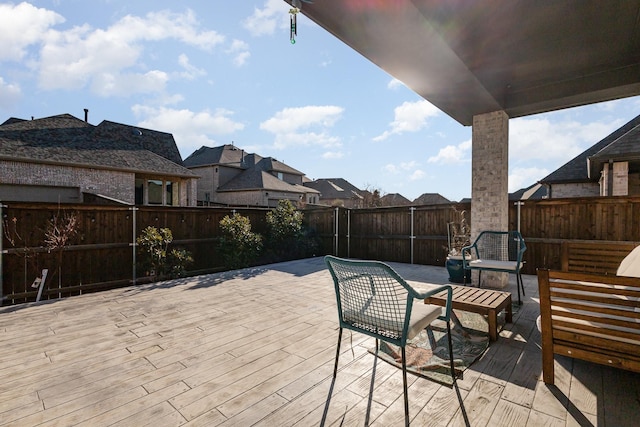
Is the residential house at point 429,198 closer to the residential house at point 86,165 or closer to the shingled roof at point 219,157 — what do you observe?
the shingled roof at point 219,157

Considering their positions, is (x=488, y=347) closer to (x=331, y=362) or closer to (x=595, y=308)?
(x=595, y=308)

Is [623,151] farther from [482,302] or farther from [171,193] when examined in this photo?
[171,193]

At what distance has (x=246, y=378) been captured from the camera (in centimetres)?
225

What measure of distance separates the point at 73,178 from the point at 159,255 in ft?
27.9

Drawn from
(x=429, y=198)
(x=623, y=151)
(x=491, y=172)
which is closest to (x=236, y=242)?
(x=491, y=172)

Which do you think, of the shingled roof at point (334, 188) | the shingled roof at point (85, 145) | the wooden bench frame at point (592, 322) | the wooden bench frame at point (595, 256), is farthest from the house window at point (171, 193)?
the shingled roof at point (334, 188)

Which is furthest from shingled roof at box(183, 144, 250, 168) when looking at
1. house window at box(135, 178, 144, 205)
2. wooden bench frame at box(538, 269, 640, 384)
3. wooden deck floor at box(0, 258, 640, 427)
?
wooden bench frame at box(538, 269, 640, 384)

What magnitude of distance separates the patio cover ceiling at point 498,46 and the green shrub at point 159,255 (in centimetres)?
485

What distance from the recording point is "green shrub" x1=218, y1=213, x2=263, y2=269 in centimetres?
685

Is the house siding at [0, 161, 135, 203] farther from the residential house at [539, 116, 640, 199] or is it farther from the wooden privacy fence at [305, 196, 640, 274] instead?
the residential house at [539, 116, 640, 199]

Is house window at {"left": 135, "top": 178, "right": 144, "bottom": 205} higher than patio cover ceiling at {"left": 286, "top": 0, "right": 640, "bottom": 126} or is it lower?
lower

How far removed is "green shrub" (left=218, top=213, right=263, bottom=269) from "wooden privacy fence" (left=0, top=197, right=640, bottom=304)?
397 mm

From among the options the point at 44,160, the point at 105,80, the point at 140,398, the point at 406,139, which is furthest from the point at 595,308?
the point at 44,160

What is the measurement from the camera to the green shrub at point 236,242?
6.85 meters
